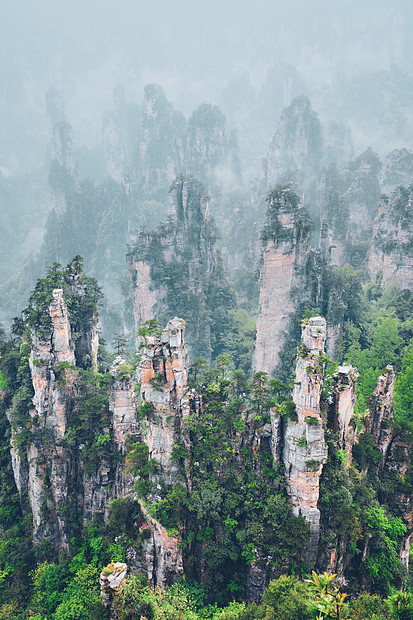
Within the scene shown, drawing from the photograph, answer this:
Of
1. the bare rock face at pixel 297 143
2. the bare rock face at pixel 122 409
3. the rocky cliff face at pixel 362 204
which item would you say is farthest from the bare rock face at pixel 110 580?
the bare rock face at pixel 297 143

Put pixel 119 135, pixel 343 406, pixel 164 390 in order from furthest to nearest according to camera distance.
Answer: pixel 119 135 → pixel 164 390 → pixel 343 406

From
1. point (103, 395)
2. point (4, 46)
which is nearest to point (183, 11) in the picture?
point (4, 46)

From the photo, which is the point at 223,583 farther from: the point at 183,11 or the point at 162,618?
the point at 183,11

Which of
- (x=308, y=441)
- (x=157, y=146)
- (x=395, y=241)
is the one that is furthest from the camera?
(x=157, y=146)

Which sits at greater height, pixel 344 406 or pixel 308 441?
pixel 344 406

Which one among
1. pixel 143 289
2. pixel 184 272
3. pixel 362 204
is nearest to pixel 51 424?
pixel 143 289

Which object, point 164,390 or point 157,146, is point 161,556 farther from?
point 157,146
